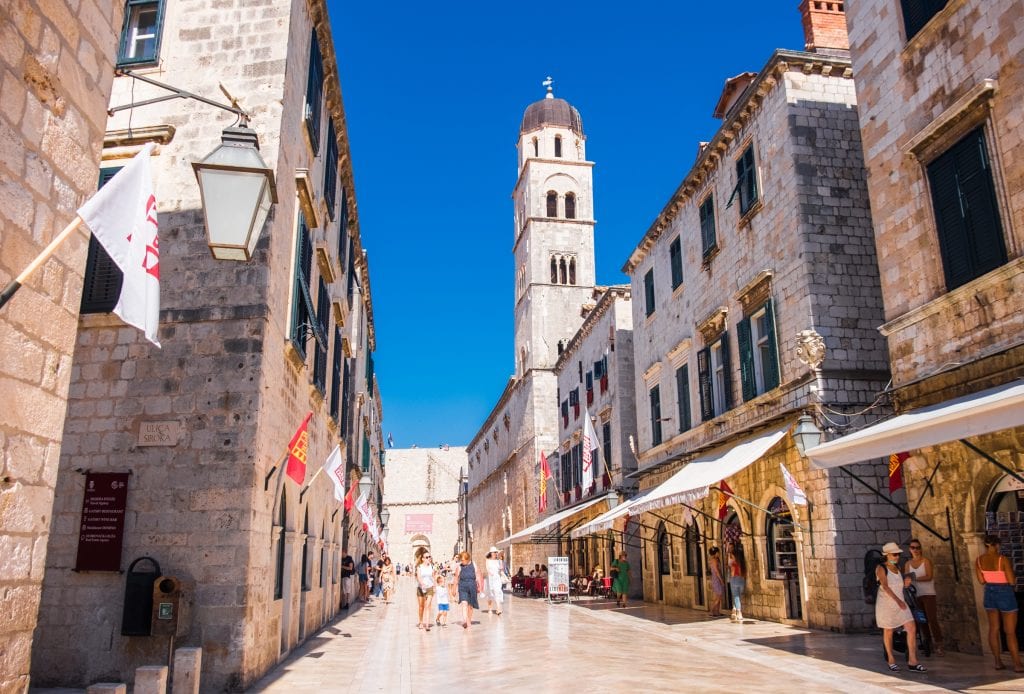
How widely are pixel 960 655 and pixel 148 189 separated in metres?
10.4

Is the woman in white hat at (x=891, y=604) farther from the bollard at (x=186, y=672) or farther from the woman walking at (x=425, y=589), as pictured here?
the woman walking at (x=425, y=589)

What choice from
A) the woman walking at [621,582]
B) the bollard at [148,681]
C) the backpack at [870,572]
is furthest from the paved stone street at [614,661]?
the woman walking at [621,582]

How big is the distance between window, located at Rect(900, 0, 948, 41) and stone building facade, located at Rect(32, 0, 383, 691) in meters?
8.58

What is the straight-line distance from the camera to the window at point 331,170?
47.9 ft

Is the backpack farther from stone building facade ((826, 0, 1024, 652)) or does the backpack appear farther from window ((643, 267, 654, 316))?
window ((643, 267, 654, 316))

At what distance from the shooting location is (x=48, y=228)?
4.38 m

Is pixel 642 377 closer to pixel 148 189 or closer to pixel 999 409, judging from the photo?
pixel 999 409

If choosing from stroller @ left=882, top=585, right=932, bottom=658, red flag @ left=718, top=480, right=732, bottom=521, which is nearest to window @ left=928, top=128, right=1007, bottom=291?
stroller @ left=882, top=585, right=932, bottom=658

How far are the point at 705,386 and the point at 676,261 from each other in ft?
12.8

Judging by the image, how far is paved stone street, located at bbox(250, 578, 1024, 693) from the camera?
830 centimetres

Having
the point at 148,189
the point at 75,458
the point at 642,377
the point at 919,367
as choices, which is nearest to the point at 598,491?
the point at 642,377

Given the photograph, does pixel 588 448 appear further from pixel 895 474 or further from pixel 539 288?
pixel 539 288

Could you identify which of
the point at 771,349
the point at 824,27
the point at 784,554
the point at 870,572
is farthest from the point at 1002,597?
the point at 824,27

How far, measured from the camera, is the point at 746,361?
16.1 meters
